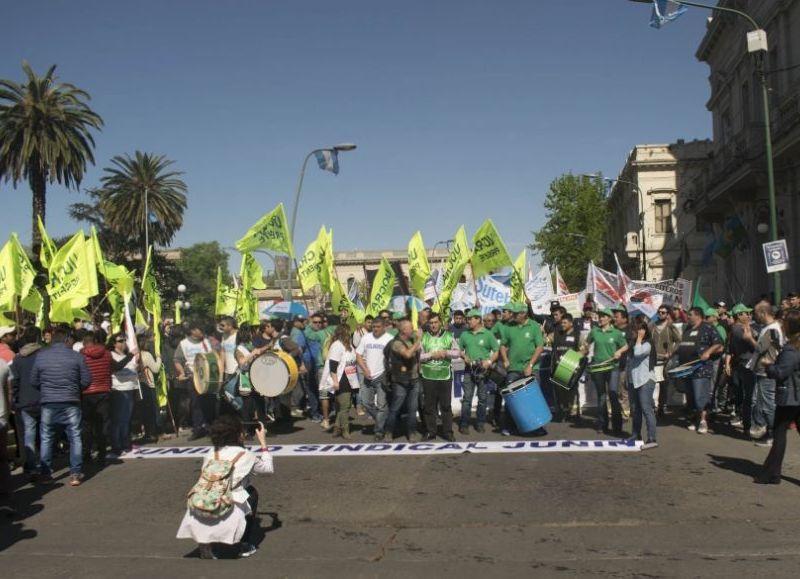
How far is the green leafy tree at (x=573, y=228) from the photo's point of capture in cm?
5612

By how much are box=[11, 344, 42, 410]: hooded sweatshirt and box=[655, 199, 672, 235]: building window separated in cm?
5208

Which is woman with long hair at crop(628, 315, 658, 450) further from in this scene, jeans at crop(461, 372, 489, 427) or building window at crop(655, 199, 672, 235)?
building window at crop(655, 199, 672, 235)

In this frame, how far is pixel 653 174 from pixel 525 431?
163 feet

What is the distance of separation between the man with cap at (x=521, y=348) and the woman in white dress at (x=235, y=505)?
6250mm

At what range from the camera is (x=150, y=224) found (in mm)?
50406

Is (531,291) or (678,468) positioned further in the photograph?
(531,291)

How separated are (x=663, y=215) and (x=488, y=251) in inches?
1766

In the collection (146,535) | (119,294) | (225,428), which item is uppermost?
(119,294)

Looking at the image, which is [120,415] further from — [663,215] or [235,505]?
[663,215]

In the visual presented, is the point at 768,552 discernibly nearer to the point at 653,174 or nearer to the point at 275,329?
the point at 275,329

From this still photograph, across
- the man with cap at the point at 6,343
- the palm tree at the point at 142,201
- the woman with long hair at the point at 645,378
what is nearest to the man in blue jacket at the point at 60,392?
the man with cap at the point at 6,343

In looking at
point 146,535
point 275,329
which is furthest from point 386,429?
point 146,535

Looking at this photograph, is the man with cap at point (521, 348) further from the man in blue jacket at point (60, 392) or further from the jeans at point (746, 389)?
the man in blue jacket at point (60, 392)

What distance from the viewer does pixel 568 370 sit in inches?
476
